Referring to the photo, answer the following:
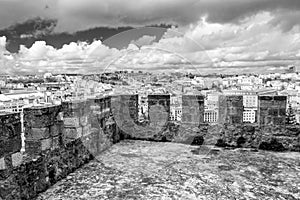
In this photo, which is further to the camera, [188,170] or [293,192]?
[188,170]

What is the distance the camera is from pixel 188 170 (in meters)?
3.94

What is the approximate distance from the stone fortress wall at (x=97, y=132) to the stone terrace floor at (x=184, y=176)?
0.26m

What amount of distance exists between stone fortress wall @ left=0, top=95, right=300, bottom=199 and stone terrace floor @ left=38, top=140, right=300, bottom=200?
260 mm

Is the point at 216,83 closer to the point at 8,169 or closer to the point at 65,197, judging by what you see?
the point at 65,197

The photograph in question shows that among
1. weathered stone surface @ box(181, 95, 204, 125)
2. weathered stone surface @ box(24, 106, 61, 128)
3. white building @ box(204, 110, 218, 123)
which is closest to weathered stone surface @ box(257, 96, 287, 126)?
white building @ box(204, 110, 218, 123)

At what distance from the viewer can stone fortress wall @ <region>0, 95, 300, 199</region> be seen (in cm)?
286

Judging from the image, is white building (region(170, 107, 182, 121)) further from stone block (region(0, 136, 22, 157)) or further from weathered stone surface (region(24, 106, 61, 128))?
stone block (region(0, 136, 22, 157))

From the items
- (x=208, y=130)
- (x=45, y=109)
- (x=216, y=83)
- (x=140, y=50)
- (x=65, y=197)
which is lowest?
(x=65, y=197)

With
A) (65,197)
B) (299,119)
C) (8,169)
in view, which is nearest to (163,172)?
(65,197)

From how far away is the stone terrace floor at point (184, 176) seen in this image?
3.14 m

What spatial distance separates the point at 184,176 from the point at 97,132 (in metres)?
1.89

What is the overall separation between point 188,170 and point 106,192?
4.43 feet

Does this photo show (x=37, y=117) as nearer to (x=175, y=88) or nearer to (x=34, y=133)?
(x=34, y=133)

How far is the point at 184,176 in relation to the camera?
3686 millimetres
